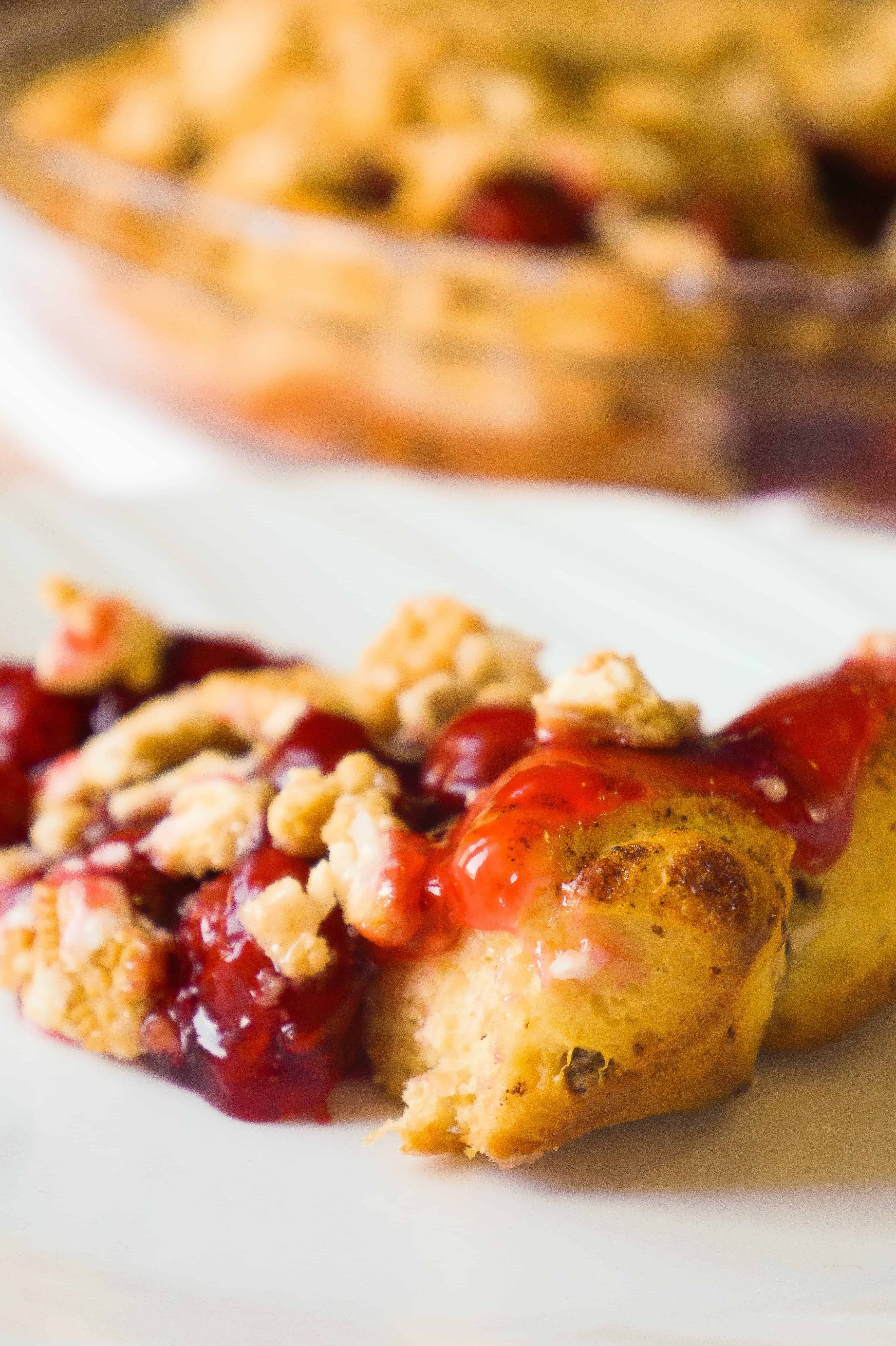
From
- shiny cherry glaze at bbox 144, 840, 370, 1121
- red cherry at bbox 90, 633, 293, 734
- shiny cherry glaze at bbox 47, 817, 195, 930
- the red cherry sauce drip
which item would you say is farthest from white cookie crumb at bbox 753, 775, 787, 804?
red cherry at bbox 90, 633, 293, 734

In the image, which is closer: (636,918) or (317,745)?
(636,918)

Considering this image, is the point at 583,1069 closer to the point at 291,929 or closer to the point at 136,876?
the point at 291,929

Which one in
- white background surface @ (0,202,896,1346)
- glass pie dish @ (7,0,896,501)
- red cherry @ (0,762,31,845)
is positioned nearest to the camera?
white background surface @ (0,202,896,1346)

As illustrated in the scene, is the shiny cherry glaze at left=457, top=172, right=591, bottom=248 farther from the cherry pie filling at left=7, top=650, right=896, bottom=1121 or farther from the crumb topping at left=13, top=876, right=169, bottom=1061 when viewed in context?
the crumb topping at left=13, top=876, right=169, bottom=1061

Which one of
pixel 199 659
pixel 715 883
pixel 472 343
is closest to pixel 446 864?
pixel 715 883

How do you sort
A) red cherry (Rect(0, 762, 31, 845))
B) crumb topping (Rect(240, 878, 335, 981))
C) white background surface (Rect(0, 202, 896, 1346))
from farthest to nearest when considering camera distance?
red cherry (Rect(0, 762, 31, 845)) < crumb topping (Rect(240, 878, 335, 981)) < white background surface (Rect(0, 202, 896, 1346))

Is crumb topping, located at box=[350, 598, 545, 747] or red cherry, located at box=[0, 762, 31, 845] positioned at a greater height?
crumb topping, located at box=[350, 598, 545, 747]

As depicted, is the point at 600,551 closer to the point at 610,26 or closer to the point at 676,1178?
the point at 676,1178
